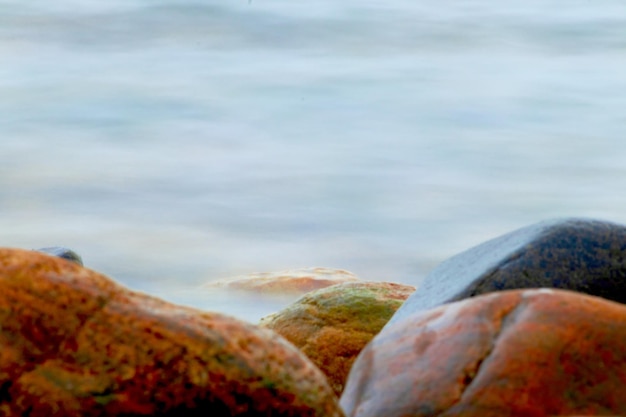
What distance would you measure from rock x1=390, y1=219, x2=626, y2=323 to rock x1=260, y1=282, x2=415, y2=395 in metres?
1.13

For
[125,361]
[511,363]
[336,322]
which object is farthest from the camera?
[336,322]

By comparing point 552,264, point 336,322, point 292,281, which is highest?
point 552,264

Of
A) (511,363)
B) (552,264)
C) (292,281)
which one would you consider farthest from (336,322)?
(292,281)

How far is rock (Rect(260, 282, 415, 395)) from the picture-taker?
4992 millimetres

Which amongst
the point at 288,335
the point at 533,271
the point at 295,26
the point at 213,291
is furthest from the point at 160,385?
the point at 295,26

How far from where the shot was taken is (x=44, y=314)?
106 inches

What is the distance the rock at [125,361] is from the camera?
2.62 metres

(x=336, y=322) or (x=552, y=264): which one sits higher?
(x=552, y=264)

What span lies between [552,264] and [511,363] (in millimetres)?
988

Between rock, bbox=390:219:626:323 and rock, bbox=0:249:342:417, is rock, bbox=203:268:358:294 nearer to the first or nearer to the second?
rock, bbox=390:219:626:323

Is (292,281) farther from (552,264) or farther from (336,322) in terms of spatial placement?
(552,264)

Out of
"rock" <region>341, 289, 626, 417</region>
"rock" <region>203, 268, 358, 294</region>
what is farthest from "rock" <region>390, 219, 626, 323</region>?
"rock" <region>203, 268, 358, 294</region>

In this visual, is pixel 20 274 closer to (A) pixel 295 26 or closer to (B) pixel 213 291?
(B) pixel 213 291

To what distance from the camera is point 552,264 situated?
3723mm
